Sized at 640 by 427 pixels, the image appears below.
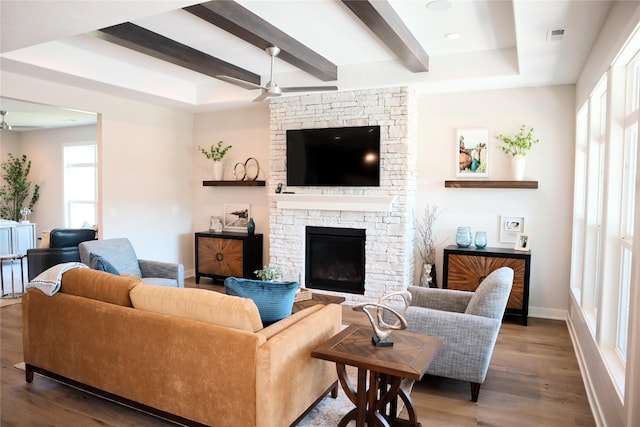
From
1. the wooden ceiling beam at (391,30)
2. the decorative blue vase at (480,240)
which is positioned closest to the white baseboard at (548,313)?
the decorative blue vase at (480,240)

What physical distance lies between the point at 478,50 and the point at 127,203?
16.2 feet

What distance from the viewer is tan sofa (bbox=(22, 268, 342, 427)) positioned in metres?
2.31

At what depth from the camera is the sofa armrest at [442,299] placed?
3.66 metres

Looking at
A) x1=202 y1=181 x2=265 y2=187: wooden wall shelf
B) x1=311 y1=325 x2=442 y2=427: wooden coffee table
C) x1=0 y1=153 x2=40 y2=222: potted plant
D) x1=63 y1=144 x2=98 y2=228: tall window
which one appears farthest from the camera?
x1=0 y1=153 x2=40 y2=222: potted plant

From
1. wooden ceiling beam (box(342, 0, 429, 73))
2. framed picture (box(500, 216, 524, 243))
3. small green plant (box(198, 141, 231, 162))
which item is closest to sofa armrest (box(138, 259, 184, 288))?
small green plant (box(198, 141, 231, 162))

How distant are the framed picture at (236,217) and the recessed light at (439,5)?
416cm

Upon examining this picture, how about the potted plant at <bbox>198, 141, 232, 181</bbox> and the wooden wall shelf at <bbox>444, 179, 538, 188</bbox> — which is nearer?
the wooden wall shelf at <bbox>444, 179, 538, 188</bbox>

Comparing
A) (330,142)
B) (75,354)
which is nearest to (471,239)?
(330,142)

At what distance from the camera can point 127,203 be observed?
6.18 meters

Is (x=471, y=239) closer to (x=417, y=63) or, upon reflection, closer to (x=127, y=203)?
(x=417, y=63)

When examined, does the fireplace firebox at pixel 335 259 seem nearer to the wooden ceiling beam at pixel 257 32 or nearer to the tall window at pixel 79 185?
the wooden ceiling beam at pixel 257 32

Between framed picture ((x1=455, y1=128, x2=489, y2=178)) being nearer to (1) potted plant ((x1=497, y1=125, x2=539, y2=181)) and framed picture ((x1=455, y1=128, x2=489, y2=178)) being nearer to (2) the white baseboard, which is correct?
(1) potted plant ((x1=497, y1=125, x2=539, y2=181))

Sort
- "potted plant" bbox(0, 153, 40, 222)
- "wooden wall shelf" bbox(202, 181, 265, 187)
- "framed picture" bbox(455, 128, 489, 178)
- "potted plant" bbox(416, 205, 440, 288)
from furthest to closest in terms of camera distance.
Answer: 1. "potted plant" bbox(0, 153, 40, 222)
2. "wooden wall shelf" bbox(202, 181, 265, 187)
3. "potted plant" bbox(416, 205, 440, 288)
4. "framed picture" bbox(455, 128, 489, 178)

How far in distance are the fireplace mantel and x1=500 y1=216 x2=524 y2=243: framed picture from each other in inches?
52.1
